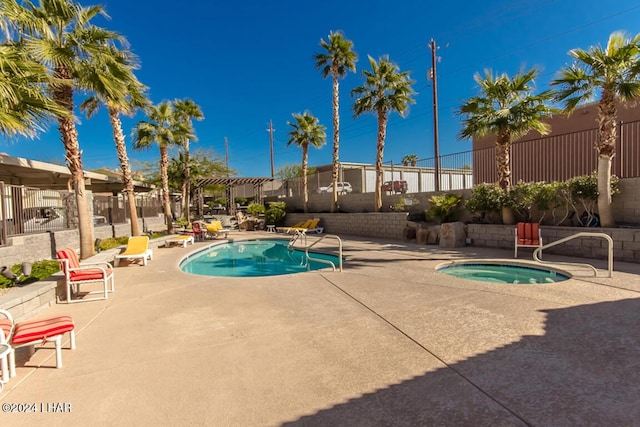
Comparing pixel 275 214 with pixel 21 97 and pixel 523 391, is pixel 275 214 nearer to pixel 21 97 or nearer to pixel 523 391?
pixel 21 97

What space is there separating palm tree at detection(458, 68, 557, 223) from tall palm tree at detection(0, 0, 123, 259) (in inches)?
452

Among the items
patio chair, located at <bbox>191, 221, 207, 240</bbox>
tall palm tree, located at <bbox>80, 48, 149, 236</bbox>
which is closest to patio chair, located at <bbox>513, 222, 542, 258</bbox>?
tall palm tree, located at <bbox>80, 48, 149, 236</bbox>

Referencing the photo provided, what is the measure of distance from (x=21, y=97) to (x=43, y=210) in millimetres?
7184

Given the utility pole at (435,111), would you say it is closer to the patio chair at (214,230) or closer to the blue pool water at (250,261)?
the blue pool water at (250,261)

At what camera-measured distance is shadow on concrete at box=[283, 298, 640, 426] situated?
2418mm

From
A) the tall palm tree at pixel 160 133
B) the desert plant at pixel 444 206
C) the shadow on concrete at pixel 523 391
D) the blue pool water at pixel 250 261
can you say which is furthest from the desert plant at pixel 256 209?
the shadow on concrete at pixel 523 391

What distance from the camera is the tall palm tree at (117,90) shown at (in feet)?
28.4

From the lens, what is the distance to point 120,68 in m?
9.12

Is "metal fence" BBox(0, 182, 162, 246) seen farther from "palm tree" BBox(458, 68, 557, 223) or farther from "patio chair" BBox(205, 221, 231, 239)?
"palm tree" BBox(458, 68, 557, 223)

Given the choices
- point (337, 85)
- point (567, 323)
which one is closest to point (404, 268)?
point (567, 323)

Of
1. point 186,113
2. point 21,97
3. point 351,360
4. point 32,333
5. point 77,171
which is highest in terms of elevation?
point 186,113

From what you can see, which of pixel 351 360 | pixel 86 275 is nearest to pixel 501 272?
pixel 351 360

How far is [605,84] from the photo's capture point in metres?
8.80

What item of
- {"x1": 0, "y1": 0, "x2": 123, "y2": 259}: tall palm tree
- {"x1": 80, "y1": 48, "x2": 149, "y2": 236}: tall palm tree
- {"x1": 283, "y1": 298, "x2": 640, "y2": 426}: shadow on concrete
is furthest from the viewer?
{"x1": 80, "y1": 48, "x2": 149, "y2": 236}: tall palm tree
